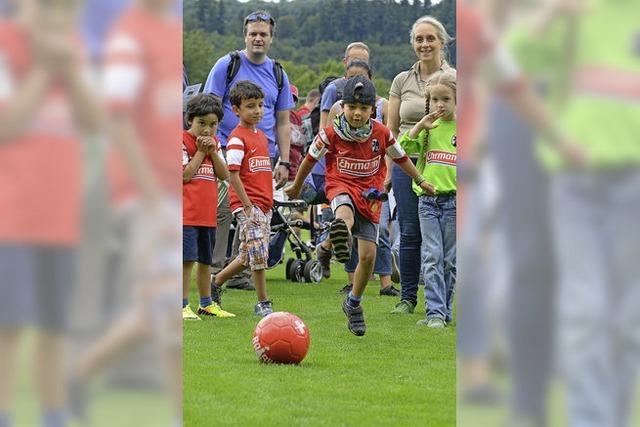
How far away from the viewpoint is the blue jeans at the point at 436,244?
29.1 ft

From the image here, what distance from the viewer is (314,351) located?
25.4 feet

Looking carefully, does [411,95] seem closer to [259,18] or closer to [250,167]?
[250,167]

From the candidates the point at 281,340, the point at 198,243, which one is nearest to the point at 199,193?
the point at 198,243

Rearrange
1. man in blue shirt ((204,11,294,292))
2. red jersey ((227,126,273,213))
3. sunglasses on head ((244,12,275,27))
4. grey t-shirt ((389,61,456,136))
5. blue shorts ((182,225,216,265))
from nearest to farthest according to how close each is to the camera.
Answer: blue shorts ((182,225,216,265))
red jersey ((227,126,273,213))
grey t-shirt ((389,61,456,136))
man in blue shirt ((204,11,294,292))
sunglasses on head ((244,12,275,27))

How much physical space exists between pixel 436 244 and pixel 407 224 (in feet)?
2.06

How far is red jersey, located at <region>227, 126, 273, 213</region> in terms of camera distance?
9.27 m

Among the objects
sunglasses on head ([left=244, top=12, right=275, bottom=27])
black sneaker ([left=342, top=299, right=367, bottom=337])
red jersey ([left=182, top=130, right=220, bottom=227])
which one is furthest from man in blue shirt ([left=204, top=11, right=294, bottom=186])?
black sneaker ([left=342, top=299, right=367, bottom=337])

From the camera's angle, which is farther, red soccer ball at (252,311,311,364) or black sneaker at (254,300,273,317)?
black sneaker at (254,300,273,317)

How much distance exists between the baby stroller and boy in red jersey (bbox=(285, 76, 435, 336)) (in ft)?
13.3
